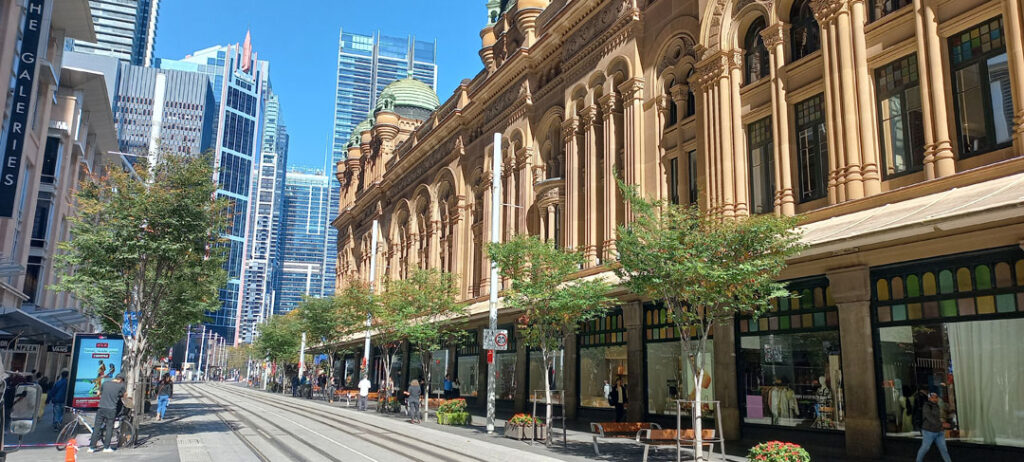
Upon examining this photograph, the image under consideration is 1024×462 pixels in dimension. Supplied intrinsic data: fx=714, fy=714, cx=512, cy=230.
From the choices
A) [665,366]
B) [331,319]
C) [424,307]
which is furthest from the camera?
[331,319]

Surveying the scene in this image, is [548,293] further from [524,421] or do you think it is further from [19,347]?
[19,347]

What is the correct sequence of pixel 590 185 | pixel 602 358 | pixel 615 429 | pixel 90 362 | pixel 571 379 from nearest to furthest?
pixel 615 429 < pixel 90 362 < pixel 602 358 < pixel 571 379 < pixel 590 185

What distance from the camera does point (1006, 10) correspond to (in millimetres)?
14680

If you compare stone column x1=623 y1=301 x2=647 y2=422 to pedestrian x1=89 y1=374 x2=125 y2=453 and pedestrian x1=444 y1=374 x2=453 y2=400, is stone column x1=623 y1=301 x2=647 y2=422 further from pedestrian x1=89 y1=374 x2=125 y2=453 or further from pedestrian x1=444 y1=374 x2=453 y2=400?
pedestrian x1=444 y1=374 x2=453 y2=400

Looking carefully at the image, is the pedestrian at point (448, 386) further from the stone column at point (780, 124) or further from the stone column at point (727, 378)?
the stone column at point (780, 124)

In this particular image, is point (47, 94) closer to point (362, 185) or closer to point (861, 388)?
point (362, 185)

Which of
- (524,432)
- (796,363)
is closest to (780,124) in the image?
(796,363)

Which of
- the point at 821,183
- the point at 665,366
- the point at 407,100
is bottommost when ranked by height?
the point at 665,366

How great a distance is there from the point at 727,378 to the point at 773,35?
995cm

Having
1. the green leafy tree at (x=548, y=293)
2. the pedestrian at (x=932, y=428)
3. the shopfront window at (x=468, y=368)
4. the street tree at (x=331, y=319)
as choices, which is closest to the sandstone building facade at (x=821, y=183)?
the pedestrian at (x=932, y=428)

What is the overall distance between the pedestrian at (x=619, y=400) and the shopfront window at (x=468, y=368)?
47.1ft

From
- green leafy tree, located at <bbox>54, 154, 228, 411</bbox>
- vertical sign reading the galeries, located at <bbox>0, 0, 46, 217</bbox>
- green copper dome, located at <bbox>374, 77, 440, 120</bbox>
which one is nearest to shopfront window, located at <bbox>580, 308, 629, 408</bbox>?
green leafy tree, located at <bbox>54, 154, 228, 411</bbox>

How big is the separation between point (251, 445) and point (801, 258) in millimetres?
15123

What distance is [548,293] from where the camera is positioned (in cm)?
2105
